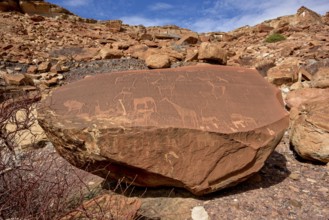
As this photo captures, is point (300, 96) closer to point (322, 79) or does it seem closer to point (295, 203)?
point (322, 79)

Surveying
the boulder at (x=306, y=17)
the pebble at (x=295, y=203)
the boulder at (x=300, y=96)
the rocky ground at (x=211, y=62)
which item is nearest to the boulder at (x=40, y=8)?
the rocky ground at (x=211, y=62)

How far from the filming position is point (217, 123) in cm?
245

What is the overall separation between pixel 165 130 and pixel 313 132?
64.2 inches

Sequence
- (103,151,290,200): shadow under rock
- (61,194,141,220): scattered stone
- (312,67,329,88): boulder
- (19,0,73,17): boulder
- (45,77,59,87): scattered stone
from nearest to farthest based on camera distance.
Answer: (61,194,141,220): scattered stone
(103,151,290,200): shadow under rock
(312,67,329,88): boulder
(45,77,59,87): scattered stone
(19,0,73,17): boulder

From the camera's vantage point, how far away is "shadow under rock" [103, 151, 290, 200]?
104 inches

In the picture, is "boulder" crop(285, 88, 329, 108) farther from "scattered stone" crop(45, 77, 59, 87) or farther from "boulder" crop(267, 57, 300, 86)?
"scattered stone" crop(45, 77, 59, 87)

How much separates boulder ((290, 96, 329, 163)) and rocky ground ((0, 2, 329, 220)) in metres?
0.02

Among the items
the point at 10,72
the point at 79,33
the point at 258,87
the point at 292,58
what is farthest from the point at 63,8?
the point at 258,87

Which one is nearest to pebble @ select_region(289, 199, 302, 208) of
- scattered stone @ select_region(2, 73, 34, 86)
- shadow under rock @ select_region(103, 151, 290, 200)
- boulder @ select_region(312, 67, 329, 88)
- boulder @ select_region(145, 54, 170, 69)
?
shadow under rock @ select_region(103, 151, 290, 200)

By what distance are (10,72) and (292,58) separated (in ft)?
21.7

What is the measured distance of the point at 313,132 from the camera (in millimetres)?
3033

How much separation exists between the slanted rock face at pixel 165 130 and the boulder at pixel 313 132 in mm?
527

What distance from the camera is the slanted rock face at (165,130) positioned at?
2311mm

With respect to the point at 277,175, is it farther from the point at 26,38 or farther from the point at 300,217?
the point at 26,38
